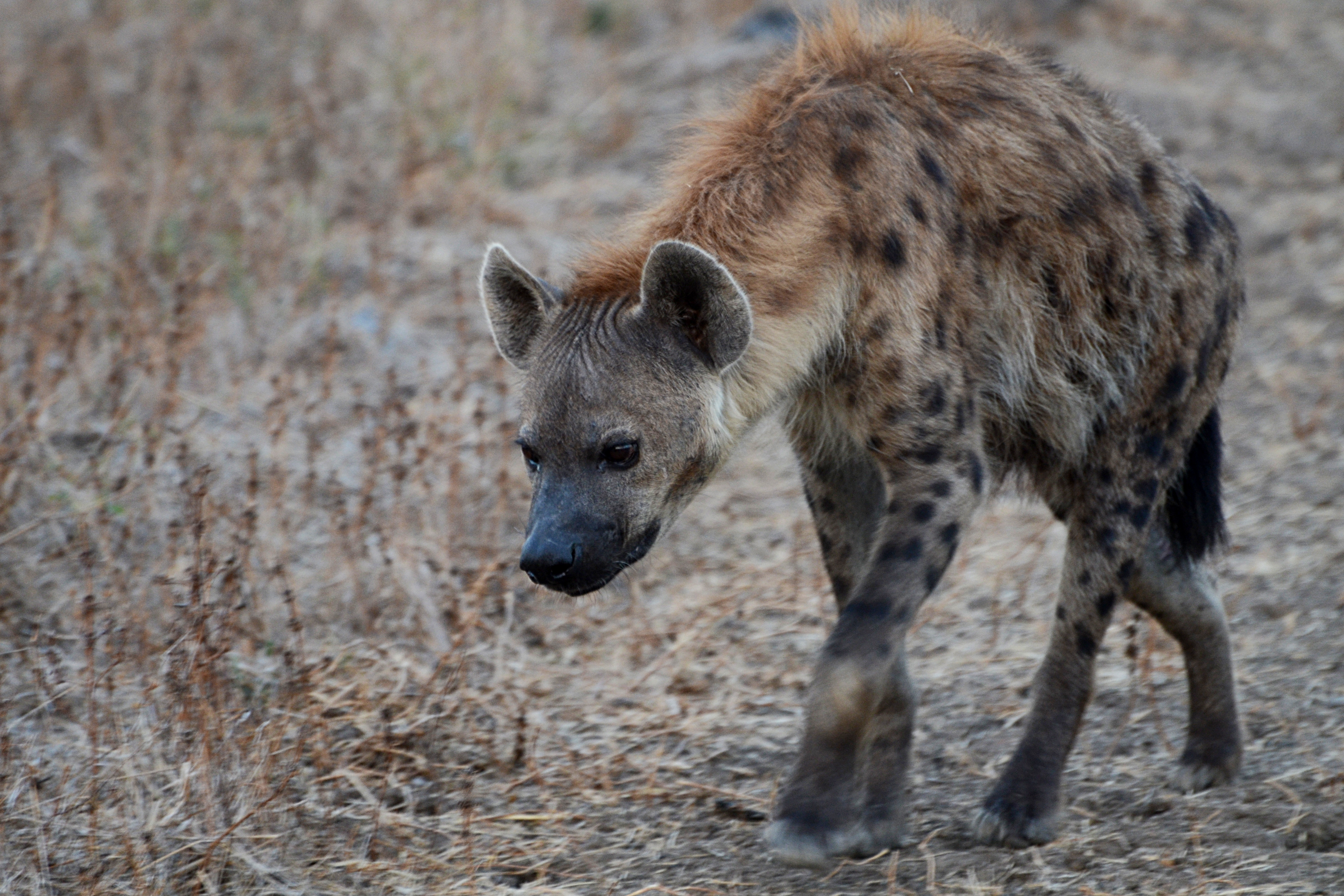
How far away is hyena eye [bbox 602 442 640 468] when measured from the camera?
284cm

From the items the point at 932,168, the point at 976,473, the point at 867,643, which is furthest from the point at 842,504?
the point at 932,168

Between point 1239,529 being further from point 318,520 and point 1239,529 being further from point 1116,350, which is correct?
point 318,520

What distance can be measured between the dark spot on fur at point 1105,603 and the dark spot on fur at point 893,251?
908 millimetres

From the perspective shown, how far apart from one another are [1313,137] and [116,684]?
283 inches

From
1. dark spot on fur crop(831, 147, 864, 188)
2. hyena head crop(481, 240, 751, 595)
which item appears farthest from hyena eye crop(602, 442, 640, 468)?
dark spot on fur crop(831, 147, 864, 188)

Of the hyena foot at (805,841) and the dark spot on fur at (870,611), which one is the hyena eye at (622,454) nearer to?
the dark spot on fur at (870,611)

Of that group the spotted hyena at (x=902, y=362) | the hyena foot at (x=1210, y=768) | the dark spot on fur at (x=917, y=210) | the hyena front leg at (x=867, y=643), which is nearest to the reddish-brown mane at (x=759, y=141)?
the spotted hyena at (x=902, y=362)

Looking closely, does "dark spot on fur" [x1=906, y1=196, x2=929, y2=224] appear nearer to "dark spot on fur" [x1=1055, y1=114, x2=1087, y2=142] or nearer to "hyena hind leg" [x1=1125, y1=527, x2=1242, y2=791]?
"dark spot on fur" [x1=1055, y1=114, x2=1087, y2=142]

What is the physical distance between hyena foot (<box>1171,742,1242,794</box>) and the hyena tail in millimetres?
456

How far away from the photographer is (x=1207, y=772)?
11.2ft

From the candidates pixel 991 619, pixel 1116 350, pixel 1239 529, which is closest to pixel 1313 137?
pixel 1239 529

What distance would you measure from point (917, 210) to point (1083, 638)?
3.37 ft

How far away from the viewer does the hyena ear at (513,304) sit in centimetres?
300

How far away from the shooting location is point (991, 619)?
175 inches
